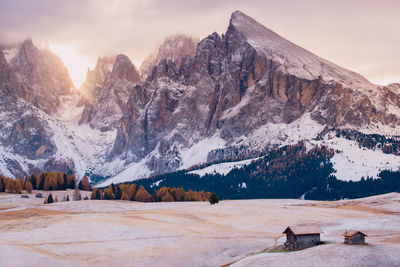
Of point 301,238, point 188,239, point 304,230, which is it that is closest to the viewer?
point 301,238

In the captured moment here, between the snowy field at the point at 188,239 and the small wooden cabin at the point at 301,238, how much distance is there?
9.02 feet

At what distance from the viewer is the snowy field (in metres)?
74.9

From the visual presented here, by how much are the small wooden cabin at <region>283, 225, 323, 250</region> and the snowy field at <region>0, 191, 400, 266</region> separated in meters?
2.75

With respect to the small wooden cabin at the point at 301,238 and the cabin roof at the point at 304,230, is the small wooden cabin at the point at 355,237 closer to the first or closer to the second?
the cabin roof at the point at 304,230

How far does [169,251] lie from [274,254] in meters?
16.5

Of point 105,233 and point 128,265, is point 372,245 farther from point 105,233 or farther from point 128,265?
point 105,233

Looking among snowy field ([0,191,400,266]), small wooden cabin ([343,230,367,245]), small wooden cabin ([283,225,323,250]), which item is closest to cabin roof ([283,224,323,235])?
small wooden cabin ([283,225,323,250])

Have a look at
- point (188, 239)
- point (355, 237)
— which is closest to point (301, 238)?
point (355, 237)

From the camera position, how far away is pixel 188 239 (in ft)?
310

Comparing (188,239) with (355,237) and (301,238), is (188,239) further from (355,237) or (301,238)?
(355,237)

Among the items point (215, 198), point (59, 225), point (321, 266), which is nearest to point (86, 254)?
point (59, 225)

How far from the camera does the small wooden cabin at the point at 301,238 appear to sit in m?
82.4

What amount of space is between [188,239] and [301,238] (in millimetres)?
20922

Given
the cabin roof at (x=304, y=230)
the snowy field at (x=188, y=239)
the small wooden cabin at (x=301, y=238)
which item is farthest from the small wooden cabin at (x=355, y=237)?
the small wooden cabin at (x=301, y=238)
